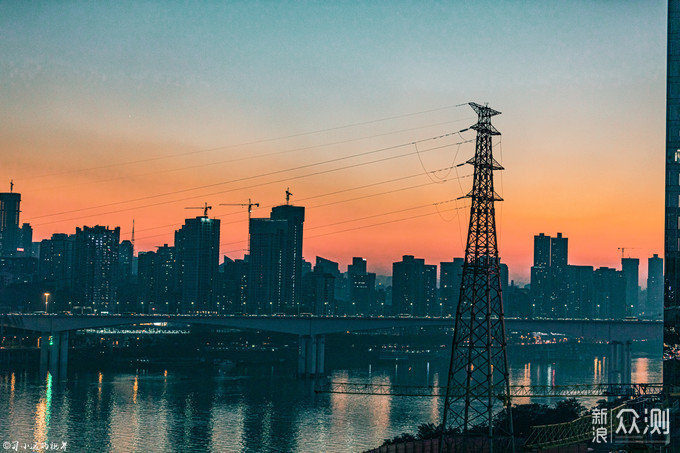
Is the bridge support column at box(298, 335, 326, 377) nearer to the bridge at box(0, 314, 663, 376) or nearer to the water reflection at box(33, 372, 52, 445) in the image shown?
the bridge at box(0, 314, 663, 376)

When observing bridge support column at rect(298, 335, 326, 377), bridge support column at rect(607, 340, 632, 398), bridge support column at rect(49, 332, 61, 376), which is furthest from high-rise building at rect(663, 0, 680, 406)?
bridge support column at rect(49, 332, 61, 376)

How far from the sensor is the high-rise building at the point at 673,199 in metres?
54.2

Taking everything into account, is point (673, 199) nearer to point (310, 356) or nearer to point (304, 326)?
point (310, 356)

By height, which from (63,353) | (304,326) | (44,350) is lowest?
(63,353)

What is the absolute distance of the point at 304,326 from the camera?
151 m

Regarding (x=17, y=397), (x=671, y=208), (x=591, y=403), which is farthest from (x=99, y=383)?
(x=671, y=208)

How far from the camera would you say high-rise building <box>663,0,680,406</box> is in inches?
2132

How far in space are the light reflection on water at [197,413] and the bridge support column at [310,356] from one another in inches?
121

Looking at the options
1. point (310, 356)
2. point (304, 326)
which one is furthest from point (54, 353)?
point (310, 356)

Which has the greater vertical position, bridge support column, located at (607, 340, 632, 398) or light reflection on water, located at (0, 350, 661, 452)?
bridge support column, located at (607, 340, 632, 398)

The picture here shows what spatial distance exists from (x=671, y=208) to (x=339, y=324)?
101001 millimetres

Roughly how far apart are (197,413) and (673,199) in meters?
57.6

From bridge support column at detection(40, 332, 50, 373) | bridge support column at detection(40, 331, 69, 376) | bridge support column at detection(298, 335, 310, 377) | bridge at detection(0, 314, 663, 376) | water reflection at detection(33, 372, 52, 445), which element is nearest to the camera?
water reflection at detection(33, 372, 52, 445)

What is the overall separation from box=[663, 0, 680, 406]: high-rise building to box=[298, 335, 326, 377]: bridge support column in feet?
315
